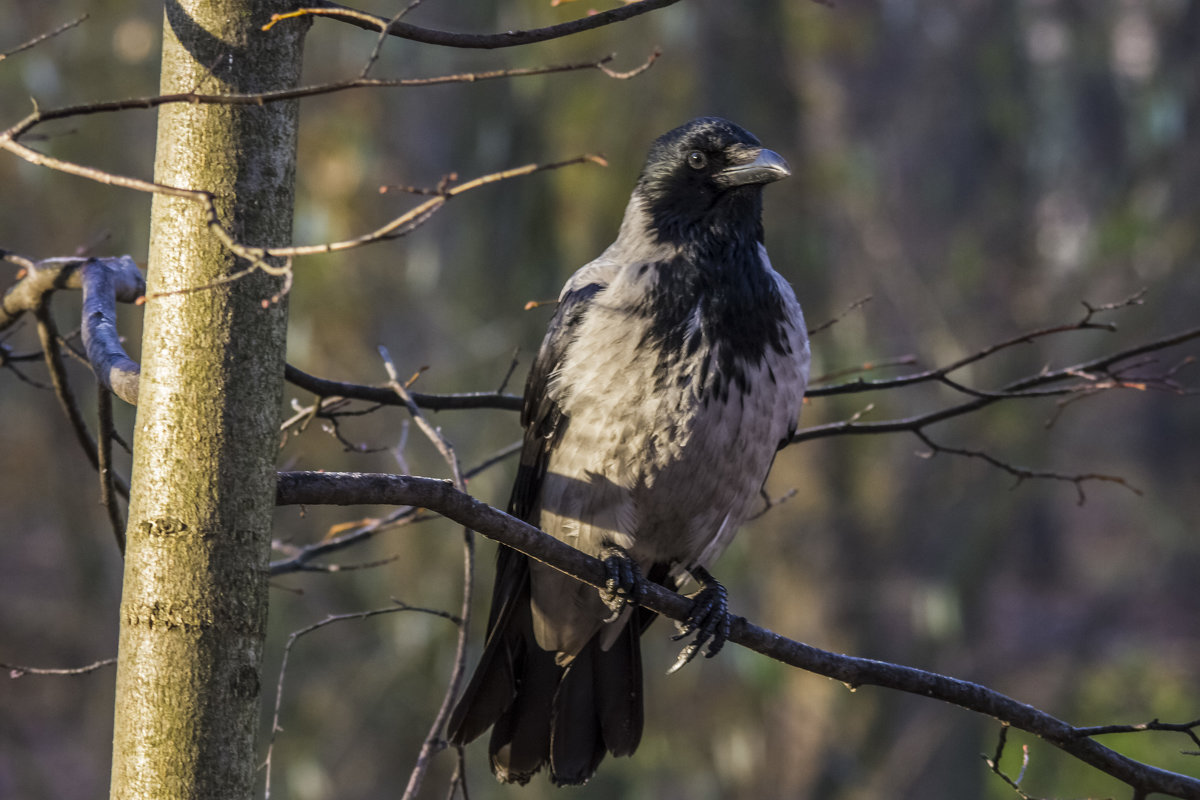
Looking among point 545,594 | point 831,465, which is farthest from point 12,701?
point 545,594

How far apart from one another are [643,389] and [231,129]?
166 cm

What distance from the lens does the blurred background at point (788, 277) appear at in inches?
316

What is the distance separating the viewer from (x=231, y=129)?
6.39 ft

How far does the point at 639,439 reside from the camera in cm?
340

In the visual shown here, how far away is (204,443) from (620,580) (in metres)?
1.51

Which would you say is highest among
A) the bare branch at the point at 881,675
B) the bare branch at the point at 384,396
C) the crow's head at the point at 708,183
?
the crow's head at the point at 708,183

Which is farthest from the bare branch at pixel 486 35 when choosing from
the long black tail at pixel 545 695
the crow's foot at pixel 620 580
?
the long black tail at pixel 545 695

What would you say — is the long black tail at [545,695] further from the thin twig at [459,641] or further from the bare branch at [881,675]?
the bare branch at [881,675]

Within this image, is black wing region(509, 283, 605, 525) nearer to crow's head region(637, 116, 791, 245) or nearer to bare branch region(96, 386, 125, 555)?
crow's head region(637, 116, 791, 245)

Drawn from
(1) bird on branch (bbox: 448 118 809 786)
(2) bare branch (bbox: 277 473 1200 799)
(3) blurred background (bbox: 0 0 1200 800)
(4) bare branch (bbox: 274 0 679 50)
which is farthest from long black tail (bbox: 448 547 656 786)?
(3) blurred background (bbox: 0 0 1200 800)

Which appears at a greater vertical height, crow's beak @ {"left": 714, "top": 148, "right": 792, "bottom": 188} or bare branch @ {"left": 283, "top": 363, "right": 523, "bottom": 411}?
crow's beak @ {"left": 714, "top": 148, "right": 792, "bottom": 188}

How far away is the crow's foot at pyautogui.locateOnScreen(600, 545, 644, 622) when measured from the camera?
10.1ft

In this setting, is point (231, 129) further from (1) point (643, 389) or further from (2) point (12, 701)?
(2) point (12, 701)

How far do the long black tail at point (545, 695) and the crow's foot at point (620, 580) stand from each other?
0.39m
